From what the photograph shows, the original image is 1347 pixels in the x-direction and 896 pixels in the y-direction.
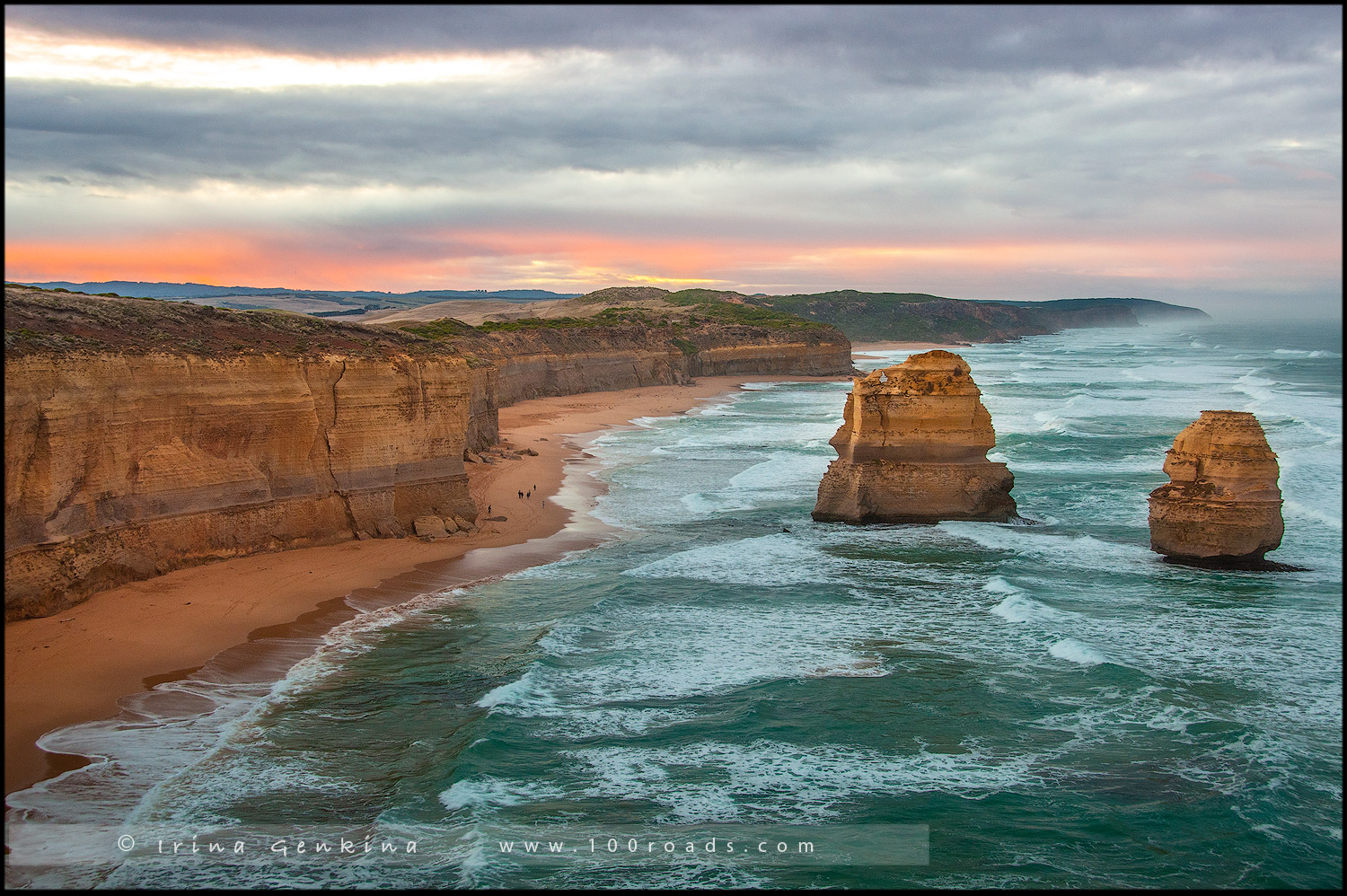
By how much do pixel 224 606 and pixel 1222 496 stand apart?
21.6m

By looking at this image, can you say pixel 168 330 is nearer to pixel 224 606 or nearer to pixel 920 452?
pixel 224 606

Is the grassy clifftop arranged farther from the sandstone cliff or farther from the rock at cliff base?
the rock at cliff base

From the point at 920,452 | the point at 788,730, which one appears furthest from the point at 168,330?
the point at 920,452

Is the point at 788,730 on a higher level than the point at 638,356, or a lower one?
lower

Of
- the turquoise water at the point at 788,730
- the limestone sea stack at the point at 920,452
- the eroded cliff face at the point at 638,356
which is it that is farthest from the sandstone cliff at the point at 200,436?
the eroded cliff face at the point at 638,356

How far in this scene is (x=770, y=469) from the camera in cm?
3822

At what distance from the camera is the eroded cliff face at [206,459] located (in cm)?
1748

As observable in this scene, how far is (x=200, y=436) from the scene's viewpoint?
21.1 meters

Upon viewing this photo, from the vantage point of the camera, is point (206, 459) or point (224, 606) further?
point (206, 459)

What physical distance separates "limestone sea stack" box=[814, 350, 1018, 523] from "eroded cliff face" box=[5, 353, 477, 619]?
10.7 m

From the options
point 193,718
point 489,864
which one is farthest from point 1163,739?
point 193,718

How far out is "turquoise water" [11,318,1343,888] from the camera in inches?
453

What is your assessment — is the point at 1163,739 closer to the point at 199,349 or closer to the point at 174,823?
the point at 174,823

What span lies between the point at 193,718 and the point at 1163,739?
14183 mm
